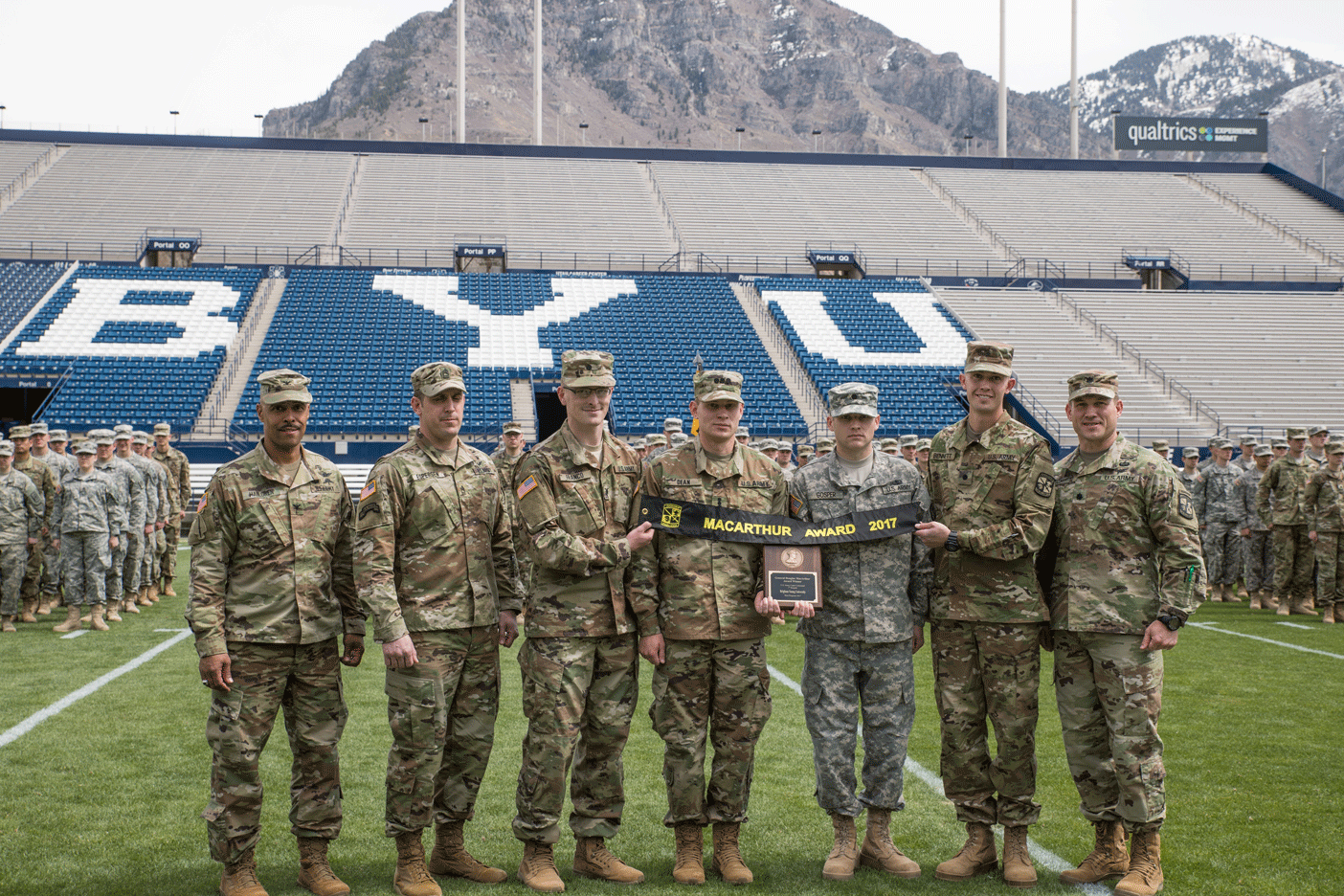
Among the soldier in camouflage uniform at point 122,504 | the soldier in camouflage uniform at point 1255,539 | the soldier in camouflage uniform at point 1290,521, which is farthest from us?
the soldier in camouflage uniform at point 1255,539

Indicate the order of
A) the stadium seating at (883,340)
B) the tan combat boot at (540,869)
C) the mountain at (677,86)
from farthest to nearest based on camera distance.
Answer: the mountain at (677,86), the stadium seating at (883,340), the tan combat boot at (540,869)

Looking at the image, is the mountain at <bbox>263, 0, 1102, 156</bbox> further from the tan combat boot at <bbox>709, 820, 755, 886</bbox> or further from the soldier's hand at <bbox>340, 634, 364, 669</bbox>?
the tan combat boot at <bbox>709, 820, 755, 886</bbox>

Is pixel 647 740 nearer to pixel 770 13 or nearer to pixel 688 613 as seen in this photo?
pixel 688 613

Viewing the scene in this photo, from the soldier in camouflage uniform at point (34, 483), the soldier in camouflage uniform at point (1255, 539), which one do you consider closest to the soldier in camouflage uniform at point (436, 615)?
the soldier in camouflage uniform at point (34, 483)

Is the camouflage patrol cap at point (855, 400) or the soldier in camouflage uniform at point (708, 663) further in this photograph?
the camouflage patrol cap at point (855, 400)

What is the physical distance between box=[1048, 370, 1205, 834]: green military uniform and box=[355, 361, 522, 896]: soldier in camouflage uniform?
247 cm

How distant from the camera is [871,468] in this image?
481 centimetres

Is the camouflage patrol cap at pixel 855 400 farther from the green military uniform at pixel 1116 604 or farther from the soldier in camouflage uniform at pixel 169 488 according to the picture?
the soldier in camouflage uniform at pixel 169 488

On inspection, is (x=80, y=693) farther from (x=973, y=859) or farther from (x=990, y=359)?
(x=990, y=359)

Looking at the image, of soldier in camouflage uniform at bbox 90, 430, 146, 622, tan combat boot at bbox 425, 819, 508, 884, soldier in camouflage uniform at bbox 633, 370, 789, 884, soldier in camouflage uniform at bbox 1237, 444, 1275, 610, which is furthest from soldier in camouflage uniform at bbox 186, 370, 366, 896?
soldier in camouflage uniform at bbox 1237, 444, 1275, 610

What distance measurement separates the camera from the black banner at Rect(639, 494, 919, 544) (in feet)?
15.0

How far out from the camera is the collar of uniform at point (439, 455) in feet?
15.0

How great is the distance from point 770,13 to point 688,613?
17077 cm

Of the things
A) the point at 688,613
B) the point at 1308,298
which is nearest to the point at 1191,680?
the point at 688,613
